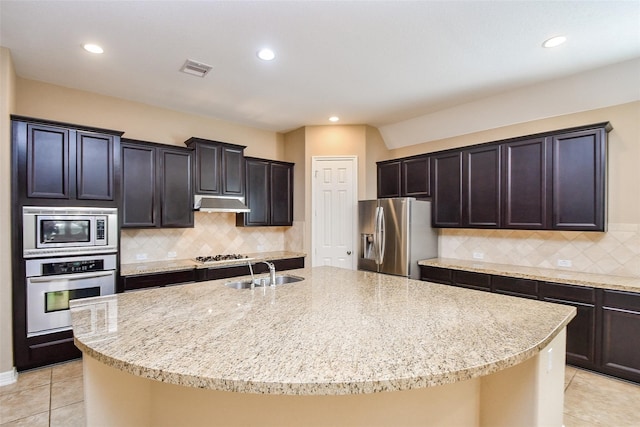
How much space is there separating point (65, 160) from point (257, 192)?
7.48ft

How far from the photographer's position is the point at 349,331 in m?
1.45

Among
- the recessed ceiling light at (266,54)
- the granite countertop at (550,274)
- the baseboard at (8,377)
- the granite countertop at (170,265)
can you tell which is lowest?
the baseboard at (8,377)

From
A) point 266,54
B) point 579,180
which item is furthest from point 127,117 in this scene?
point 579,180

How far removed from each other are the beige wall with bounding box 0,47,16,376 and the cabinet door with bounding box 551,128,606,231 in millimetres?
5147

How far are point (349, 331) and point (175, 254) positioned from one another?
3.42m

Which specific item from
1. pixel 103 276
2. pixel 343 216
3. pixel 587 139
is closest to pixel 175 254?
pixel 103 276

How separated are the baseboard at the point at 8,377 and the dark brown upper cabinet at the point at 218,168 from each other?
7.82 ft

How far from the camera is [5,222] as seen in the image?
2680 mm

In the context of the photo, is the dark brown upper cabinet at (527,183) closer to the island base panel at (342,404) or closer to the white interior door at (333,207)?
the white interior door at (333,207)

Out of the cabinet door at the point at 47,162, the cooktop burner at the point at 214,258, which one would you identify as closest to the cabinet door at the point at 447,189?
the cooktop burner at the point at 214,258

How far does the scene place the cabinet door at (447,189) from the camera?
403 centimetres

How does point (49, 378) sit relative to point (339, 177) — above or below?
below

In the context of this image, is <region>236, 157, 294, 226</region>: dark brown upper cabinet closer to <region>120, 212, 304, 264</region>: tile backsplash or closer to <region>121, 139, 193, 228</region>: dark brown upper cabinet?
<region>120, 212, 304, 264</region>: tile backsplash

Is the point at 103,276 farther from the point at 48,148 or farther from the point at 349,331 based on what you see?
the point at 349,331
